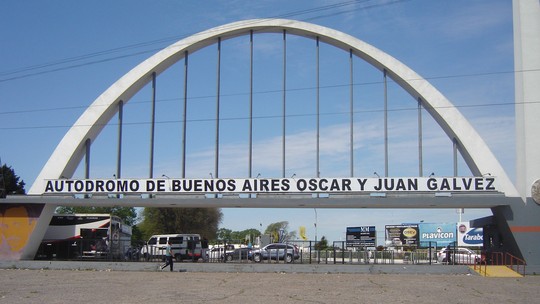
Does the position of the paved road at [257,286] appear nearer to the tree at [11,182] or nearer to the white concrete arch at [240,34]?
the white concrete arch at [240,34]

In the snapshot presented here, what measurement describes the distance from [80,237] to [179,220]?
26778 millimetres

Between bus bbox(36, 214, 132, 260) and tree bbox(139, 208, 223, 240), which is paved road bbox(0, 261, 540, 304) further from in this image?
tree bbox(139, 208, 223, 240)

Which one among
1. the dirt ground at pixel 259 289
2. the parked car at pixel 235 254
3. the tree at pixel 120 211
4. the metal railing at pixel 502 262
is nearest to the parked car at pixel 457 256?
the metal railing at pixel 502 262

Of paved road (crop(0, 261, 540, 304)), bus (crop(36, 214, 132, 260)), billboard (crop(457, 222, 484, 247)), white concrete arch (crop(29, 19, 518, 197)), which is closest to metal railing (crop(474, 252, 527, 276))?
paved road (crop(0, 261, 540, 304))

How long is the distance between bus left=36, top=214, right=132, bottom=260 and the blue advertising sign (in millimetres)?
51127

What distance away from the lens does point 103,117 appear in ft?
125

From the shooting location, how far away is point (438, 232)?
83062 millimetres

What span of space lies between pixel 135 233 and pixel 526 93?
5728 cm

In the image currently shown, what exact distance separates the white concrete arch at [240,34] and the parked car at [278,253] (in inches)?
Answer: 459

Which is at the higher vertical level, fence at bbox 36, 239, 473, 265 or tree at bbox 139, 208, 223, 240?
tree at bbox 139, 208, 223, 240

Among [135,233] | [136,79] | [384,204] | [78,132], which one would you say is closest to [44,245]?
[78,132]

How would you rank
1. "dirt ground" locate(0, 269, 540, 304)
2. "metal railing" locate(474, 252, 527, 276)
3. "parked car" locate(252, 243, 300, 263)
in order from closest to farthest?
"dirt ground" locate(0, 269, 540, 304), "metal railing" locate(474, 252, 527, 276), "parked car" locate(252, 243, 300, 263)

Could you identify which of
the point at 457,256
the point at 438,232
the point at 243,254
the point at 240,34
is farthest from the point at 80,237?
the point at 438,232

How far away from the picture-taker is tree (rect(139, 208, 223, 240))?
68625mm
